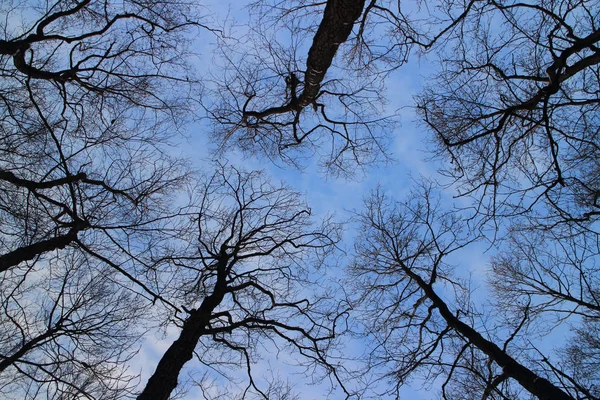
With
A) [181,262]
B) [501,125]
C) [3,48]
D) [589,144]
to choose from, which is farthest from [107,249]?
[589,144]

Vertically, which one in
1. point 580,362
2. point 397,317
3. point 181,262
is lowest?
point 181,262

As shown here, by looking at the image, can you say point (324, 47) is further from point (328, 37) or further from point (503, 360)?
point (503, 360)

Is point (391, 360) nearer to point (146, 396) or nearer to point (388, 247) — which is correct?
point (388, 247)

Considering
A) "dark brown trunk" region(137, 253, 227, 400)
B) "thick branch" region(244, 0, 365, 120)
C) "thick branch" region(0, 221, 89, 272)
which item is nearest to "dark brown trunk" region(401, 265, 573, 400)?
"dark brown trunk" region(137, 253, 227, 400)

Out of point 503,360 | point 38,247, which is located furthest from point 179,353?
point 503,360

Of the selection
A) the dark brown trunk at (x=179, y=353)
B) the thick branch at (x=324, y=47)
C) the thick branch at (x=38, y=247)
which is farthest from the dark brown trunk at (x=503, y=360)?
the thick branch at (x=38, y=247)

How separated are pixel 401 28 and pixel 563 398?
4.94 m

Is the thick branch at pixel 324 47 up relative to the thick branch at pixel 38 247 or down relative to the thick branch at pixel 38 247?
up

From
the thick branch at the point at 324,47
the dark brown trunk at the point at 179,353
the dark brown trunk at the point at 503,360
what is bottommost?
the dark brown trunk at the point at 179,353

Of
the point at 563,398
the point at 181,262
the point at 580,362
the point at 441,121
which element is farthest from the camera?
the point at 580,362

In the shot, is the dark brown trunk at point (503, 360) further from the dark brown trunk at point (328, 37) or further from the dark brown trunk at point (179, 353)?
the dark brown trunk at point (328, 37)

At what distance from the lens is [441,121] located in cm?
564

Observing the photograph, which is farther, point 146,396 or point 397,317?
point 397,317

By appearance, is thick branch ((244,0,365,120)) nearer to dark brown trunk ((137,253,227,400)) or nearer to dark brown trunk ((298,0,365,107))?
dark brown trunk ((298,0,365,107))
